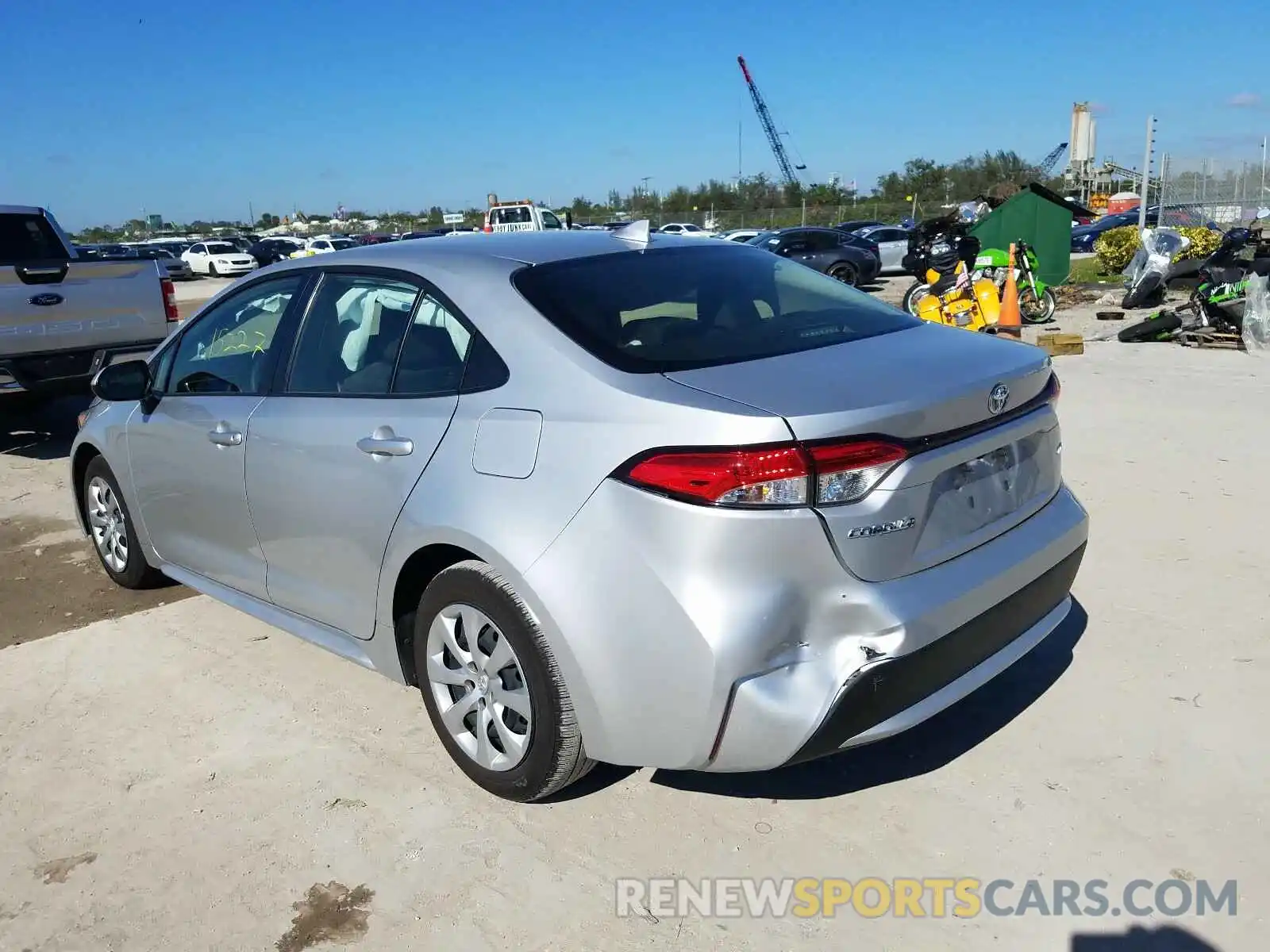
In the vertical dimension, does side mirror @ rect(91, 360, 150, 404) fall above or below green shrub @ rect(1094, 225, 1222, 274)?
above

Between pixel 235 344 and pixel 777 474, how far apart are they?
9.02ft

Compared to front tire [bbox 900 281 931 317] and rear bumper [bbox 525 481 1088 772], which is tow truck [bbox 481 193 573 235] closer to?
front tire [bbox 900 281 931 317]

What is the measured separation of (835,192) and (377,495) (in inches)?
2982

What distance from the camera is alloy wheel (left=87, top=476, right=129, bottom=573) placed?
493 cm

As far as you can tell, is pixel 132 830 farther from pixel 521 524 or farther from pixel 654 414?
pixel 654 414

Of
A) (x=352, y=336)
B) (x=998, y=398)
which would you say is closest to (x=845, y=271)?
(x=352, y=336)

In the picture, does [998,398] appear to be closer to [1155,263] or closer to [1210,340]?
[1210,340]

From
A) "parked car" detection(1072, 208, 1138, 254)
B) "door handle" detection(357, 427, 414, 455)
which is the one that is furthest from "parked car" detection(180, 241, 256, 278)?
"door handle" detection(357, 427, 414, 455)

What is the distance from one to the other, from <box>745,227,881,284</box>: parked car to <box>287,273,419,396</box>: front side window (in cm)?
1793

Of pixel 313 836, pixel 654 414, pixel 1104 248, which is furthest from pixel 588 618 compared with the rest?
pixel 1104 248

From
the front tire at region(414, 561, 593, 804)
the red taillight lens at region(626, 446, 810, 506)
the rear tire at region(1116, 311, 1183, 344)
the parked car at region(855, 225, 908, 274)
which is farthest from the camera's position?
the parked car at region(855, 225, 908, 274)

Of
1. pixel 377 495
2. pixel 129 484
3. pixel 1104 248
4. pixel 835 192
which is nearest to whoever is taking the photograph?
pixel 377 495

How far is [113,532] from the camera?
197 inches

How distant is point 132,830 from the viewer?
3078mm
